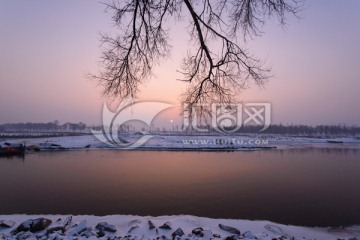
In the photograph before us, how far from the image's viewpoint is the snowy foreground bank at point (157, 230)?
21.5 ft

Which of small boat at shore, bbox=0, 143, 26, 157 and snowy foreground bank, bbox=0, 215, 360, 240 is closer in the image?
snowy foreground bank, bbox=0, 215, 360, 240

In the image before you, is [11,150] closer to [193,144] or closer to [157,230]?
[193,144]

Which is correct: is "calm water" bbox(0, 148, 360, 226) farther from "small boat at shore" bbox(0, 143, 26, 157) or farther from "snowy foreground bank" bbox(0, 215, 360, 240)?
"small boat at shore" bbox(0, 143, 26, 157)

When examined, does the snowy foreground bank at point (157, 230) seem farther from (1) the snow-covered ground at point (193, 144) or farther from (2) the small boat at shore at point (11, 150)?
(1) the snow-covered ground at point (193, 144)

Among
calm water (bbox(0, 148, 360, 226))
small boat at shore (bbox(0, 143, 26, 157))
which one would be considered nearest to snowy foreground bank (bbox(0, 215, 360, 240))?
calm water (bbox(0, 148, 360, 226))

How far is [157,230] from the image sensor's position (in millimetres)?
6973

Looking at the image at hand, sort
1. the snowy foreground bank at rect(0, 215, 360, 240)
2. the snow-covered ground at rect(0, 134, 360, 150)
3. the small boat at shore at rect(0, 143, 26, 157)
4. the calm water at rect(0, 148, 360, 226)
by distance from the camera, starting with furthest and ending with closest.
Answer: the snow-covered ground at rect(0, 134, 360, 150)
the small boat at shore at rect(0, 143, 26, 157)
the calm water at rect(0, 148, 360, 226)
the snowy foreground bank at rect(0, 215, 360, 240)

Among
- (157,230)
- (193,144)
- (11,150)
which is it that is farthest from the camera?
(193,144)

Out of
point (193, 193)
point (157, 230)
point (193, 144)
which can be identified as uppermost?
point (193, 144)

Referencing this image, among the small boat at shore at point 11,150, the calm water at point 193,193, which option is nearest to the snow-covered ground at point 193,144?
the small boat at shore at point 11,150

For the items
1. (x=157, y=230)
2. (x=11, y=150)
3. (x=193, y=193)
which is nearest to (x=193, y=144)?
(x=11, y=150)

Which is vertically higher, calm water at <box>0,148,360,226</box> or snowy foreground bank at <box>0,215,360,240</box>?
snowy foreground bank at <box>0,215,360,240</box>

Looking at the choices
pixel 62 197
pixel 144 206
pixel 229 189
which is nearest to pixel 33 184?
pixel 62 197

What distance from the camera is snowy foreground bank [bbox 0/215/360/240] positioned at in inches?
258
